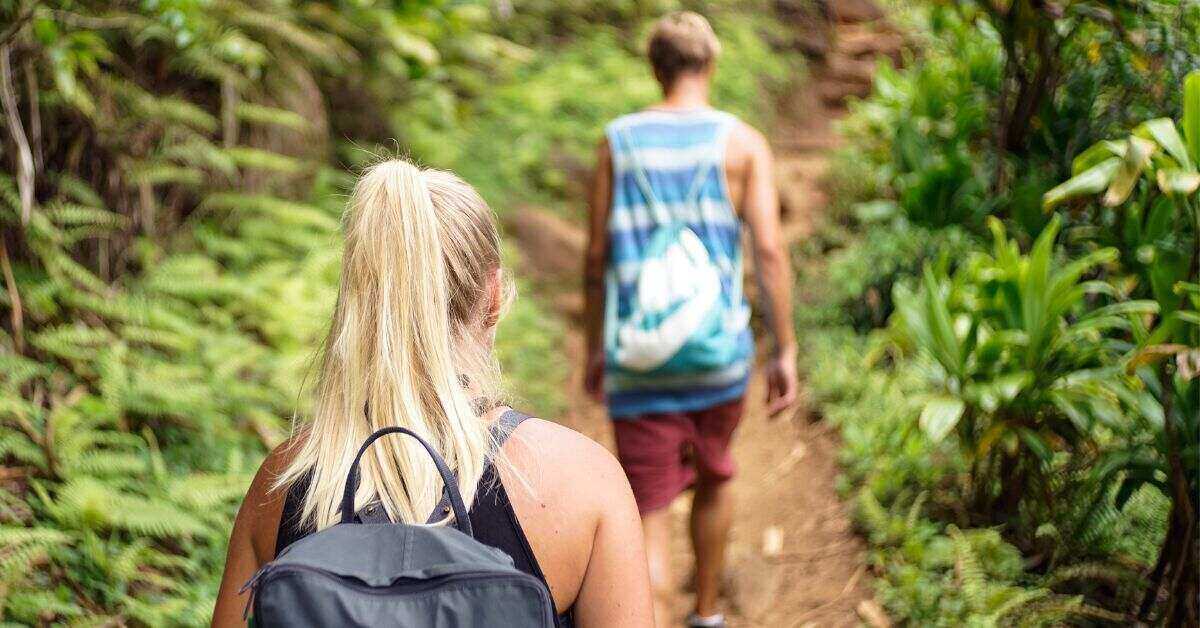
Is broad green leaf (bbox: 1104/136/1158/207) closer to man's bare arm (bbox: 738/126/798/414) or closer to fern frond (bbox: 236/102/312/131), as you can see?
man's bare arm (bbox: 738/126/798/414)

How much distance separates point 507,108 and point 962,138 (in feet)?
15.1

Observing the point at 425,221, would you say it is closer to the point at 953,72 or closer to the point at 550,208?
the point at 953,72

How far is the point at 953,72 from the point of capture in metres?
5.96

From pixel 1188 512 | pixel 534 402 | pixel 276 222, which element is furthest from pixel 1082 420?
pixel 276 222

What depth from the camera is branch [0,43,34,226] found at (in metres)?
4.46

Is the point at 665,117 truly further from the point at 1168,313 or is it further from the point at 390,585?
the point at 390,585

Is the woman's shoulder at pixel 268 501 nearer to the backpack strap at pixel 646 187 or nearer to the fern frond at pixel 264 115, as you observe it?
the backpack strap at pixel 646 187

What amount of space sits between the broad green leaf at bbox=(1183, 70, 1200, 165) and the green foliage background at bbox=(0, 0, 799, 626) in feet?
7.02

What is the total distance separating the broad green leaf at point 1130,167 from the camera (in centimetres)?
288

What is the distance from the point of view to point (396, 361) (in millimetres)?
1609

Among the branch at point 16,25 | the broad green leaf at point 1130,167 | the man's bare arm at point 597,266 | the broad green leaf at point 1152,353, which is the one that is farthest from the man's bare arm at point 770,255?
the branch at point 16,25

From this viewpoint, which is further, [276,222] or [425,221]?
[276,222]

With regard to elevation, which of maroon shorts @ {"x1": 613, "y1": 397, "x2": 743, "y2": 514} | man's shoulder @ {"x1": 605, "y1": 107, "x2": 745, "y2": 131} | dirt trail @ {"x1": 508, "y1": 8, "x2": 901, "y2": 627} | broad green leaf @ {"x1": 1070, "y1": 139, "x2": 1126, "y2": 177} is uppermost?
man's shoulder @ {"x1": 605, "y1": 107, "x2": 745, "y2": 131}

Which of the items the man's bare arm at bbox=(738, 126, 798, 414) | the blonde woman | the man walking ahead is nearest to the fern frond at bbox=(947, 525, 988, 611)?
the man's bare arm at bbox=(738, 126, 798, 414)
